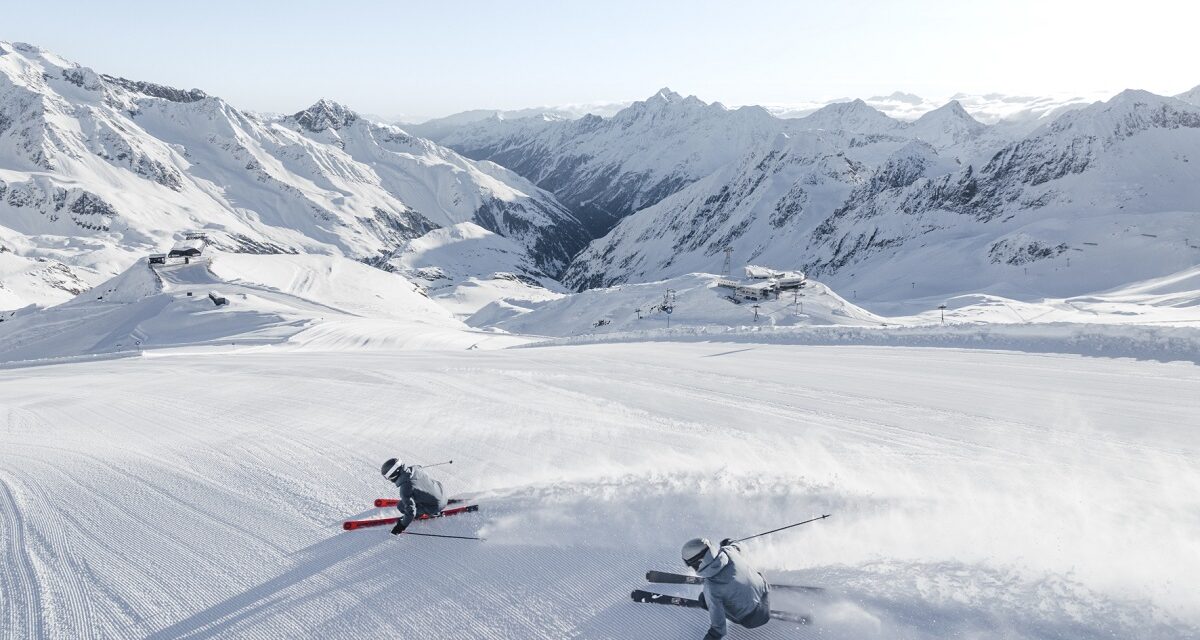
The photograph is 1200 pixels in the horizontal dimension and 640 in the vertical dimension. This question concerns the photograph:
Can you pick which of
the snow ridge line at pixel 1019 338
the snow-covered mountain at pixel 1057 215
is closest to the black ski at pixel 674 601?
the snow ridge line at pixel 1019 338

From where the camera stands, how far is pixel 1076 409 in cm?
1383

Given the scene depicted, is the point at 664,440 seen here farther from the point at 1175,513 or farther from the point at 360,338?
the point at 360,338

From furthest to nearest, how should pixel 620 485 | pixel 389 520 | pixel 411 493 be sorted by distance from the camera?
pixel 620 485, pixel 389 520, pixel 411 493

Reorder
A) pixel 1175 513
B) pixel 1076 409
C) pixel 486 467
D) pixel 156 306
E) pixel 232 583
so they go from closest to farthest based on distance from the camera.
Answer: pixel 232 583 → pixel 1175 513 → pixel 486 467 → pixel 1076 409 → pixel 156 306

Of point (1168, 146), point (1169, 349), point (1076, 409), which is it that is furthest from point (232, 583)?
point (1168, 146)

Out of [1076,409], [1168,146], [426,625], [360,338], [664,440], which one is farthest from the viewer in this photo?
[1168,146]

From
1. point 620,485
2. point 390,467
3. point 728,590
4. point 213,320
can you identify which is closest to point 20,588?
point 390,467

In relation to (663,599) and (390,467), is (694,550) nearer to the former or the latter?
(663,599)

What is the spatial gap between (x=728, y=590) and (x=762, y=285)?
257 ft

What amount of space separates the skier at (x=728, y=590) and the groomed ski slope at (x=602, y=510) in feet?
1.34

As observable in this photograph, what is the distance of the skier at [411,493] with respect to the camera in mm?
7777

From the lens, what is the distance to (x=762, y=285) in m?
81.2

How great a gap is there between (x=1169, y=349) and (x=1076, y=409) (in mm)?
7789

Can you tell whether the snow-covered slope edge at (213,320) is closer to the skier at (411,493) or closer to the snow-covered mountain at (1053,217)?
the skier at (411,493)
